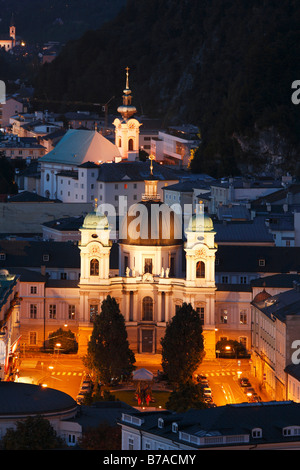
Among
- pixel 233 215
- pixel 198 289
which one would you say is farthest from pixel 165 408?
A: pixel 233 215

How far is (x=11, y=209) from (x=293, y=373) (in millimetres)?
70912

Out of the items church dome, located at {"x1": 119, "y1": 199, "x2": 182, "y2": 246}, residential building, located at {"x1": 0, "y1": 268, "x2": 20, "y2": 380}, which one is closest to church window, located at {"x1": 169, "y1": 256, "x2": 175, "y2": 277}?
church dome, located at {"x1": 119, "y1": 199, "x2": 182, "y2": 246}

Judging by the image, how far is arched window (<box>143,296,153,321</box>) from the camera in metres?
134

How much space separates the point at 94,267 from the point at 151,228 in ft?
14.0

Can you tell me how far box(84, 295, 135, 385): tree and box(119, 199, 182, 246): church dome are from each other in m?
11.6

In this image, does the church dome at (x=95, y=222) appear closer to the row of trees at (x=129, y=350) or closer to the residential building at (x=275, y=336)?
the residential building at (x=275, y=336)

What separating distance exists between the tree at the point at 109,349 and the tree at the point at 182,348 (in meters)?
2.13

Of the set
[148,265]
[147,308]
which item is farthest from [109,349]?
[148,265]

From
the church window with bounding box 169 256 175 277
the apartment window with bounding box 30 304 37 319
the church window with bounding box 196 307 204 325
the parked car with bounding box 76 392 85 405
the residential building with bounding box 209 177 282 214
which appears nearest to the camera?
the parked car with bounding box 76 392 85 405

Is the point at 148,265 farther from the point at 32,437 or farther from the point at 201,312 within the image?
the point at 32,437

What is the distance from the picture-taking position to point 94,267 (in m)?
134

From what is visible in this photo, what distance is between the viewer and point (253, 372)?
12544 centimetres

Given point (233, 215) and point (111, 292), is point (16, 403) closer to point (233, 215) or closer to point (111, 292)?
point (111, 292)

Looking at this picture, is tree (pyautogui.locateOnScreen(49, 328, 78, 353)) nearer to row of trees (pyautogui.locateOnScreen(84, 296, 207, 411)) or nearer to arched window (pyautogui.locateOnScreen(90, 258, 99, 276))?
arched window (pyautogui.locateOnScreen(90, 258, 99, 276))
